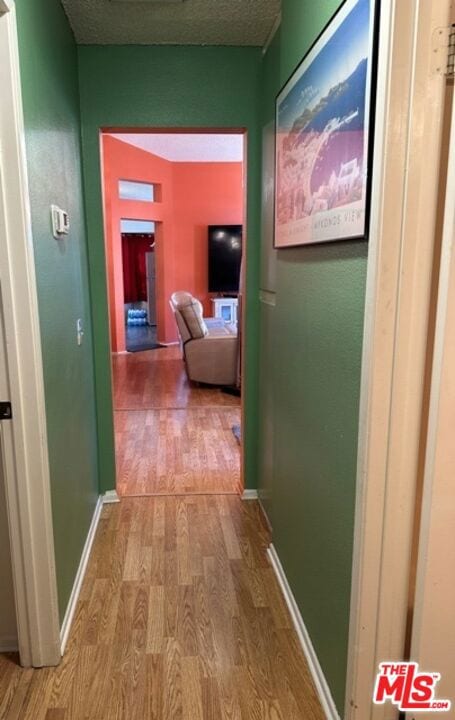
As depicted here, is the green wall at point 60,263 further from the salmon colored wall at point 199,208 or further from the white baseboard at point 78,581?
the salmon colored wall at point 199,208

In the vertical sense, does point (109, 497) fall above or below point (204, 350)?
below

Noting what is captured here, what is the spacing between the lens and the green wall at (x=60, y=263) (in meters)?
1.62

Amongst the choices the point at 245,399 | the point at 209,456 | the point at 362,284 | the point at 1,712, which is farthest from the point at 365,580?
the point at 209,456

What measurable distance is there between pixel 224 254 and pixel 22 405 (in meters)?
6.72

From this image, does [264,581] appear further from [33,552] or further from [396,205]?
[396,205]

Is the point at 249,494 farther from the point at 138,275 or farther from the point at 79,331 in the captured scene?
the point at 138,275

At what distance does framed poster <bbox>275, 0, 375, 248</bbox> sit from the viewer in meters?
1.14

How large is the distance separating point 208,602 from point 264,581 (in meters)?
0.28

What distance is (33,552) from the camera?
1.61 metres

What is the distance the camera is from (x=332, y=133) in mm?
1344

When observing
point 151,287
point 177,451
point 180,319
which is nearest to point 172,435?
point 177,451

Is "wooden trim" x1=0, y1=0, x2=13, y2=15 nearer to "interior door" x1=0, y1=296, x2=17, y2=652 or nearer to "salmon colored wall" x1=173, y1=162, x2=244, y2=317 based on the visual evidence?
"interior door" x1=0, y1=296, x2=17, y2=652

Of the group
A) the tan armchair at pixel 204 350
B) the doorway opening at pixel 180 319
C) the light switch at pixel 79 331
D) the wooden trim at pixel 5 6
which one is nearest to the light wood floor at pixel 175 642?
the doorway opening at pixel 180 319

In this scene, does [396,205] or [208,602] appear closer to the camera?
[396,205]
